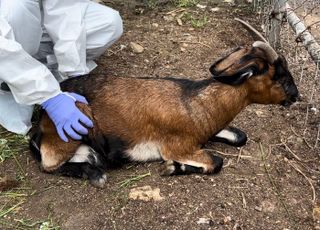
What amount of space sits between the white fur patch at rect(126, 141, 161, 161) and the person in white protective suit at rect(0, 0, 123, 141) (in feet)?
1.24

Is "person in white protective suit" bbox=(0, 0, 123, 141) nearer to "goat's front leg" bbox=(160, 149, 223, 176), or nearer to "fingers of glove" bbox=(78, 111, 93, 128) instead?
"fingers of glove" bbox=(78, 111, 93, 128)

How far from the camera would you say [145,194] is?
357 centimetres

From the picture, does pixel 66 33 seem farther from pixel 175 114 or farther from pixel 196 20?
pixel 196 20

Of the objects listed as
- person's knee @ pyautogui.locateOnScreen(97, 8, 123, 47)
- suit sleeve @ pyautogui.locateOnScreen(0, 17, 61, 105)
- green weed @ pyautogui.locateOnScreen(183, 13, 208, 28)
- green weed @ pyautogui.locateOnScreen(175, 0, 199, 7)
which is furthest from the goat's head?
green weed @ pyautogui.locateOnScreen(175, 0, 199, 7)

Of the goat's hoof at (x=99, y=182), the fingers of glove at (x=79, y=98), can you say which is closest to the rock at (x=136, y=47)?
the fingers of glove at (x=79, y=98)

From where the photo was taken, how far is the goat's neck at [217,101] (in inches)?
148

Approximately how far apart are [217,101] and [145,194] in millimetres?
816

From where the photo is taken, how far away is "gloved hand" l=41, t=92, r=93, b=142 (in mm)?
3648

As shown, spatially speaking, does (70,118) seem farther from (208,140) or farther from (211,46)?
(211,46)

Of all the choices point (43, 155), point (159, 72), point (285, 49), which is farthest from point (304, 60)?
point (43, 155)

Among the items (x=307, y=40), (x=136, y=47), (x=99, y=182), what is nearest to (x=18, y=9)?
(x=99, y=182)

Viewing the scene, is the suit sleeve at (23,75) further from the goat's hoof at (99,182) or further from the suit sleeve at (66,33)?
the goat's hoof at (99,182)

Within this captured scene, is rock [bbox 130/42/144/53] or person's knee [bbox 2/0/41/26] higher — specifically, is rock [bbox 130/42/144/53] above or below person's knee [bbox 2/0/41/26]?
below

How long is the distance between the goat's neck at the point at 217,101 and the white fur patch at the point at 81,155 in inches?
32.3
